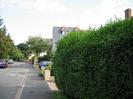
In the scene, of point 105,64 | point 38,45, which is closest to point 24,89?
point 105,64

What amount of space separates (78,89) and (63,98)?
11.7ft

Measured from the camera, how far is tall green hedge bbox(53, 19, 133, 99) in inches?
344

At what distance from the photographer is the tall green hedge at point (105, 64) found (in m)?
8.73

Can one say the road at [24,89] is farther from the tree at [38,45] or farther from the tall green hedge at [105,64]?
the tree at [38,45]

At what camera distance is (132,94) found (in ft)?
28.4

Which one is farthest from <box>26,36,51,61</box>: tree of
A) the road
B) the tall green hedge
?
the tall green hedge

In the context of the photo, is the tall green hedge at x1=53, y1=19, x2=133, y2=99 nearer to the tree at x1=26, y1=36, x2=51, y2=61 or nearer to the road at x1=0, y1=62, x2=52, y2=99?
the road at x1=0, y1=62, x2=52, y2=99

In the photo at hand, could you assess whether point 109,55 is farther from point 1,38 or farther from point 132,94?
point 1,38

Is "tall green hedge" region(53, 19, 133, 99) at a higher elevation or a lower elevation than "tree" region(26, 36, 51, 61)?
lower

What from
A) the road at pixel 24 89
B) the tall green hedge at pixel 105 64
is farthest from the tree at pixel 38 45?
the tall green hedge at pixel 105 64

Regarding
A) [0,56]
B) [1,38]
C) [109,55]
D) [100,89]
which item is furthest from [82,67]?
[0,56]

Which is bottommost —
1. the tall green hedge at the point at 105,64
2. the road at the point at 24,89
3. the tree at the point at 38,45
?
the road at the point at 24,89

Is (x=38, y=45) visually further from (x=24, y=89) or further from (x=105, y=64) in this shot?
(x=105, y=64)

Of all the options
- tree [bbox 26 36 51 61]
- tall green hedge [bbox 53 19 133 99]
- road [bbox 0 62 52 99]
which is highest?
tree [bbox 26 36 51 61]
